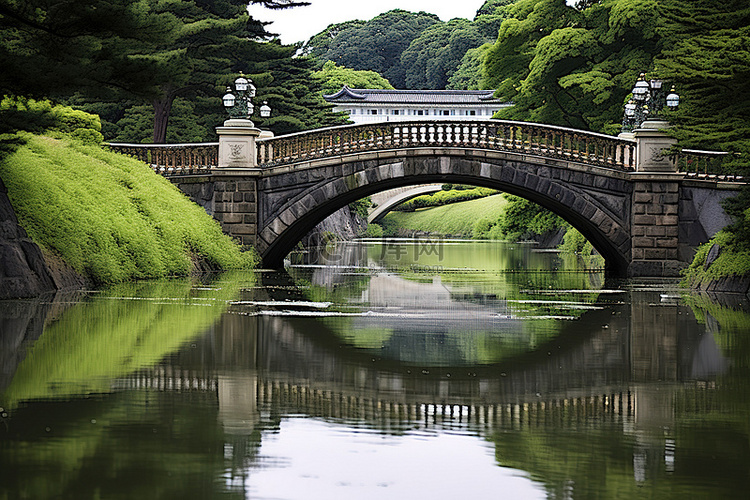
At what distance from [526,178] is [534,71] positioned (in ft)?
35.0

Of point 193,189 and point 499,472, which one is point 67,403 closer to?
point 499,472

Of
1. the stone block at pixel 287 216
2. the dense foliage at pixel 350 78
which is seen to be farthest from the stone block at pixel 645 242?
the dense foliage at pixel 350 78

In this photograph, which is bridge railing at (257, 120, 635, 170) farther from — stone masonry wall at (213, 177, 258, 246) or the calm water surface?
the calm water surface

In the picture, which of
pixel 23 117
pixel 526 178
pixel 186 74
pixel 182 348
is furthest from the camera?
pixel 526 178

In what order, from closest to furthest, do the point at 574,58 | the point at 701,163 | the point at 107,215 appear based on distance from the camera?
the point at 107,215
the point at 701,163
the point at 574,58

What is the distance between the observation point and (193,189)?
87.7 ft

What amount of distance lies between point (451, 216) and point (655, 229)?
177ft

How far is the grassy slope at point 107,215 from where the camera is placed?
18.0 meters

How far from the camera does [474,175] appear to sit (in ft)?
85.4

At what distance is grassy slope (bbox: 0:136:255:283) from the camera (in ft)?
59.0

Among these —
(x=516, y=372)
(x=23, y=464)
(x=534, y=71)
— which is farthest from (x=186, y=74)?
(x=534, y=71)

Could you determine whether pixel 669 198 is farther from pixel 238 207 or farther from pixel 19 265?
pixel 19 265

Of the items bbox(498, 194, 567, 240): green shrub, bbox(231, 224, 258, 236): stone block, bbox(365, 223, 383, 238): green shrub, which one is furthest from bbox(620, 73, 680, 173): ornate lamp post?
bbox(365, 223, 383, 238): green shrub

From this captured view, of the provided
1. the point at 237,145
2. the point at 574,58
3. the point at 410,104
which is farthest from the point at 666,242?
the point at 410,104
